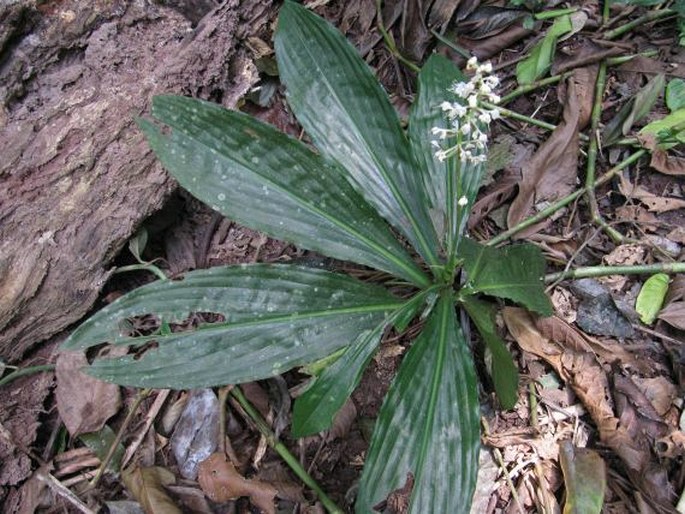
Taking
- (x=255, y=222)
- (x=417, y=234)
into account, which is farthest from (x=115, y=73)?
(x=417, y=234)

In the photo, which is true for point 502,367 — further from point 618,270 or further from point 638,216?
point 638,216

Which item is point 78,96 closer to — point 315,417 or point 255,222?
point 255,222

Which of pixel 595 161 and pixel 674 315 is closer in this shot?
pixel 674 315

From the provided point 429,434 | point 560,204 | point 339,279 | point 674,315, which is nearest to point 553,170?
point 560,204

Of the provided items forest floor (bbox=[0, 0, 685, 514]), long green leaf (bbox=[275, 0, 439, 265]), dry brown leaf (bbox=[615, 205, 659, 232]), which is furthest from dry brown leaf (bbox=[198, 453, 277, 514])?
dry brown leaf (bbox=[615, 205, 659, 232])

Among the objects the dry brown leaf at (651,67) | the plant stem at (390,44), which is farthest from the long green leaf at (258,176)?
the dry brown leaf at (651,67)
